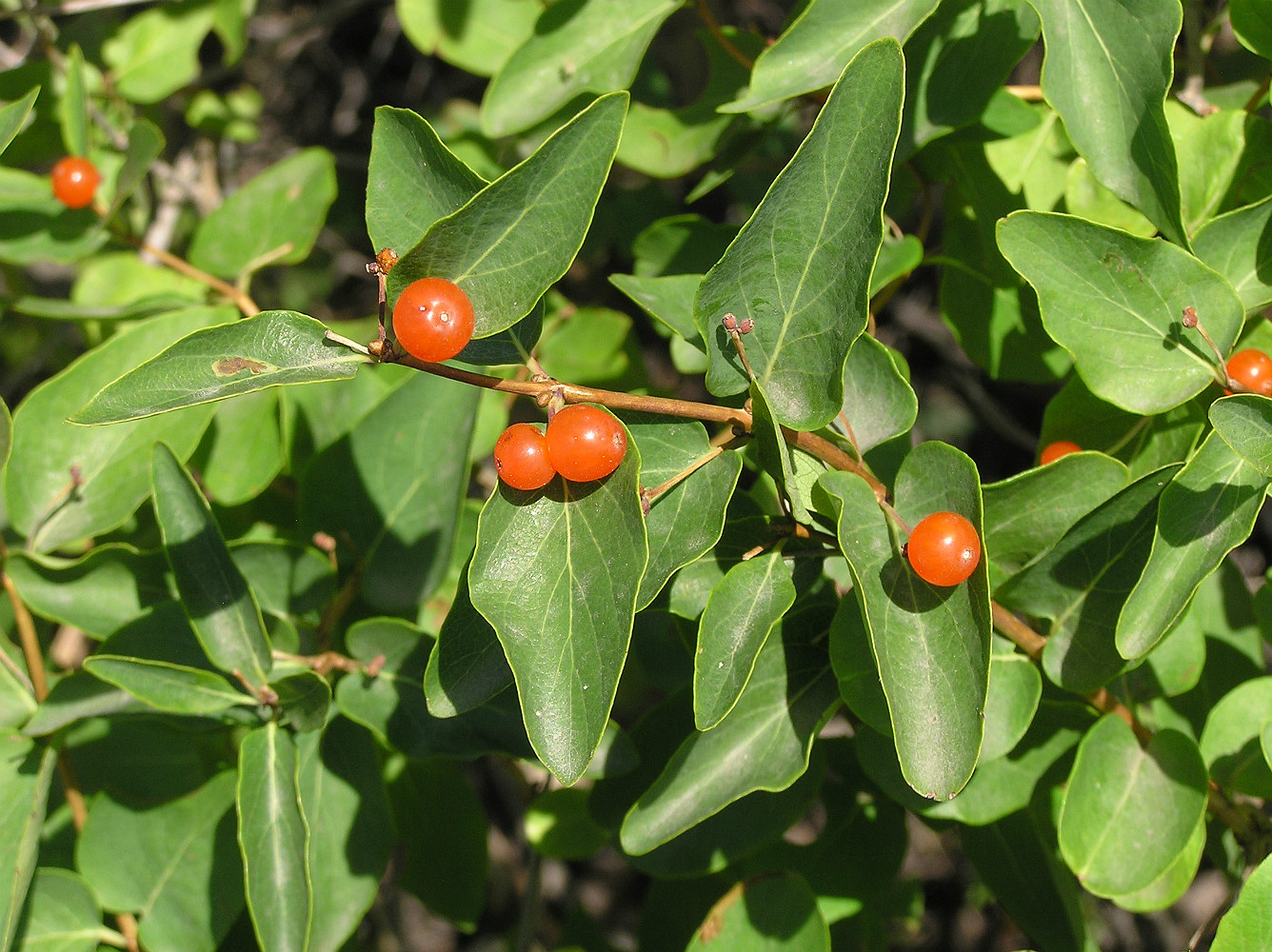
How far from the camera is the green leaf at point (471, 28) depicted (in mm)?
2830

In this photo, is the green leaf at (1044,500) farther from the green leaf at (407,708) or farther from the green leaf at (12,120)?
the green leaf at (12,120)

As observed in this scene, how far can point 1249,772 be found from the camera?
1849mm

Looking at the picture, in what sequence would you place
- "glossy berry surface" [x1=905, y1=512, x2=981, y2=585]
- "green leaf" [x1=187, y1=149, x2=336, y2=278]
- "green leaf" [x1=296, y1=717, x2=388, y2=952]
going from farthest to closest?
"green leaf" [x1=187, y1=149, x2=336, y2=278] < "green leaf" [x1=296, y1=717, x2=388, y2=952] < "glossy berry surface" [x1=905, y1=512, x2=981, y2=585]

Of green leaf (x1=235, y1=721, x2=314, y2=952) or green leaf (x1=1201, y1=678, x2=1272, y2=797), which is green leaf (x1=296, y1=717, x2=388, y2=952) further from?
green leaf (x1=1201, y1=678, x2=1272, y2=797)

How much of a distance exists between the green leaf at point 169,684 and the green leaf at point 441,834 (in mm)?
792

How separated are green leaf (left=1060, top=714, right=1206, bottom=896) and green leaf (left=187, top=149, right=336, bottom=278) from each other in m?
2.32

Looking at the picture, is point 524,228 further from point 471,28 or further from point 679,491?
point 471,28

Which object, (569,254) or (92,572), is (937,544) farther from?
(92,572)

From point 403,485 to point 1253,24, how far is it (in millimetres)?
1874

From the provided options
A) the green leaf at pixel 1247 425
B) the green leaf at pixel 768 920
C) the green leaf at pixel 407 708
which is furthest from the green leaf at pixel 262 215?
the green leaf at pixel 1247 425

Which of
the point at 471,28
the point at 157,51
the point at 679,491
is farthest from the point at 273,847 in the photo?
the point at 157,51

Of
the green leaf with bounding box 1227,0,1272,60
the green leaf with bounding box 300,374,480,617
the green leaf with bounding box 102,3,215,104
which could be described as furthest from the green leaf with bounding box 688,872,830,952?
the green leaf with bounding box 102,3,215,104

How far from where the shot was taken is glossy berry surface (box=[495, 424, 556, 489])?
3.98ft

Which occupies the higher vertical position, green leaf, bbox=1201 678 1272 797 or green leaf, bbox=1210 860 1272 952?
green leaf, bbox=1210 860 1272 952
